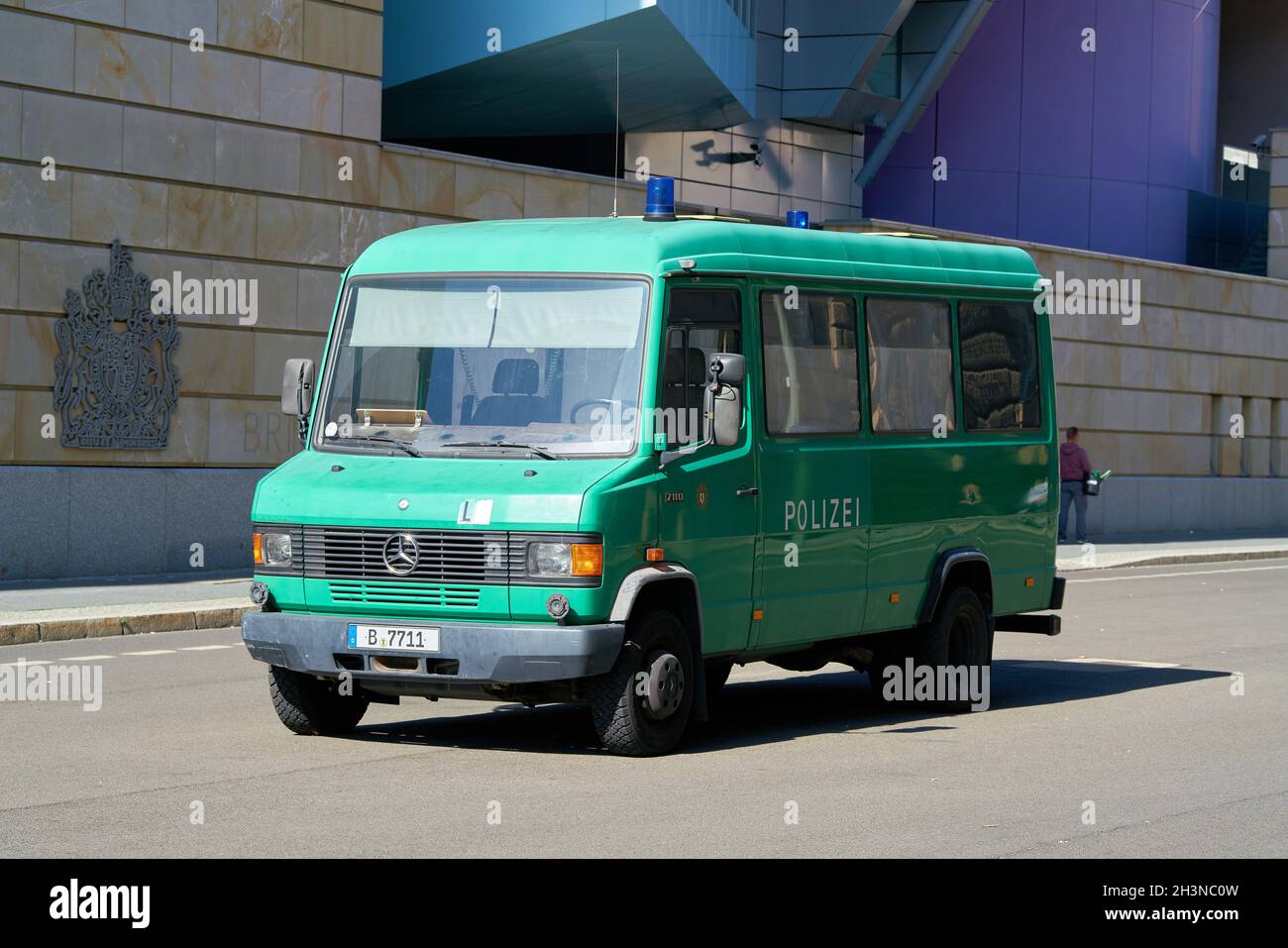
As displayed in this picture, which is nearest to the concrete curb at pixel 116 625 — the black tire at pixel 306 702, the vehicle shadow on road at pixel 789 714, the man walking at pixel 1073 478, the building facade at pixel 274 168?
the building facade at pixel 274 168

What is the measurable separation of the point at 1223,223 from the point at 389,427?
143 feet

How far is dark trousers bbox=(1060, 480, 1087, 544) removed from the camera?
3331cm

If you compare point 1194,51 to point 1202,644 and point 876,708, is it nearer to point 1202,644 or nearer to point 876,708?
point 1202,644

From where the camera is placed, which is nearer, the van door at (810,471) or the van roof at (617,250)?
the van roof at (617,250)

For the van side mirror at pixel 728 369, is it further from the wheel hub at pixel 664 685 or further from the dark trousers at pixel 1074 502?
the dark trousers at pixel 1074 502

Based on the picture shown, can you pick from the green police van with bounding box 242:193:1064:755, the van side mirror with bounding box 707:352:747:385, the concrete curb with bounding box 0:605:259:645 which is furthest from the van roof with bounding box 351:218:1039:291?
the concrete curb with bounding box 0:605:259:645

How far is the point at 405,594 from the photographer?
9922mm

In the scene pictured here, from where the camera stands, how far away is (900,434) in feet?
39.9

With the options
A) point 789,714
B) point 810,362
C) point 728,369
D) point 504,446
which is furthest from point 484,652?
point 789,714

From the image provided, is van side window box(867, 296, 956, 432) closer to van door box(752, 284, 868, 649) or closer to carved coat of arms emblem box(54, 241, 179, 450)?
van door box(752, 284, 868, 649)

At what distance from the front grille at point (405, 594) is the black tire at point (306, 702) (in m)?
0.72

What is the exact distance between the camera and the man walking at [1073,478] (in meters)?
32.5

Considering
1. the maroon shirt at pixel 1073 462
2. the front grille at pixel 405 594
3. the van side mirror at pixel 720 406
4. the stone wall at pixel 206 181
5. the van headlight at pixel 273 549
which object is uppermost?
the stone wall at pixel 206 181

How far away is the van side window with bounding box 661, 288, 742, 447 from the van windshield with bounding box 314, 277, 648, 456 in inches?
A: 7.9
